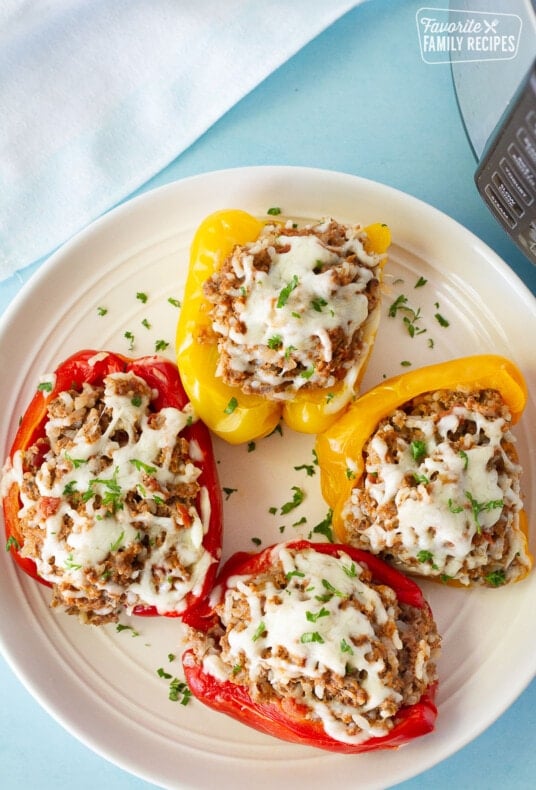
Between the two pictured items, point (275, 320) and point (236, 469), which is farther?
point (236, 469)

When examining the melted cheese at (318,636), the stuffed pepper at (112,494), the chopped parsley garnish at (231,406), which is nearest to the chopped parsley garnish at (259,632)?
the melted cheese at (318,636)

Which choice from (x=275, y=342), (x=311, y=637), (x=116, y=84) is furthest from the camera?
(x=116, y=84)

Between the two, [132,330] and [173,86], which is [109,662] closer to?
[132,330]

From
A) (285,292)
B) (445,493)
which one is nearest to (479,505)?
(445,493)

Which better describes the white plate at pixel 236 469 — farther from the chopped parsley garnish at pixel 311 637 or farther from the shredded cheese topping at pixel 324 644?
the chopped parsley garnish at pixel 311 637

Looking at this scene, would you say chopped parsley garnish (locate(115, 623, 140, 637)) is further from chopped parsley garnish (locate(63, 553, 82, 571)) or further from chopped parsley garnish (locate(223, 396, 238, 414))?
chopped parsley garnish (locate(223, 396, 238, 414))

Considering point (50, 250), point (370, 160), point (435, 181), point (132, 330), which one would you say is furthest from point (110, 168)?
point (435, 181)

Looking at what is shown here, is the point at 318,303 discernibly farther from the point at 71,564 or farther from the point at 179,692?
the point at 179,692
